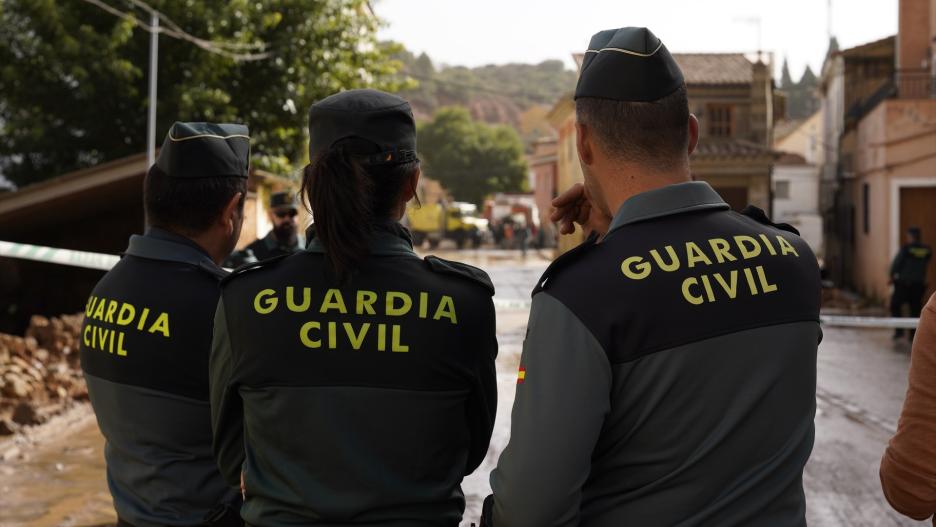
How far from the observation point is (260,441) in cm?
248

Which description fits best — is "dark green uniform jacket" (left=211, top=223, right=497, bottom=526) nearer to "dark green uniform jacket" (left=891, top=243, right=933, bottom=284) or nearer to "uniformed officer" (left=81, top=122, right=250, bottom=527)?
"uniformed officer" (left=81, top=122, right=250, bottom=527)

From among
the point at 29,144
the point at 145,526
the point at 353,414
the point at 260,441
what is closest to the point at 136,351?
the point at 145,526

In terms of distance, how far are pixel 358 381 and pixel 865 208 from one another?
26793 mm

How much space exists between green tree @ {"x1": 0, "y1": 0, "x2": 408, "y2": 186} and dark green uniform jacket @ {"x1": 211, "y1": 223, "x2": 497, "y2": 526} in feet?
53.7

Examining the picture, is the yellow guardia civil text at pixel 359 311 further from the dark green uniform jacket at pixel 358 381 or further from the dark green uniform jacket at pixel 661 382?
the dark green uniform jacket at pixel 661 382

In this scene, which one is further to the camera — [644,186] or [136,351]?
[136,351]

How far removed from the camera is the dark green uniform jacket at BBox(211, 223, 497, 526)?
2396mm

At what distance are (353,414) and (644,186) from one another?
79 centimetres

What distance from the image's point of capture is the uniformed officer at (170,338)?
2.93m

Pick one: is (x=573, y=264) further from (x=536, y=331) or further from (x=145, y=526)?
(x=145, y=526)

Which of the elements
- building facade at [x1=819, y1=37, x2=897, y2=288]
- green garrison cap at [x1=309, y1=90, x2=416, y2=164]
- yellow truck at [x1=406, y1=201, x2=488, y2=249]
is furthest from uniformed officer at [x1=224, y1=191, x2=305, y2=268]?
yellow truck at [x1=406, y1=201, x2=488, y2=249]

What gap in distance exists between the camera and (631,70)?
227cm

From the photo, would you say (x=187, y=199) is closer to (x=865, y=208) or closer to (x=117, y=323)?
(x=117, y=323)

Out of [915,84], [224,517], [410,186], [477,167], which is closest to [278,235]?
[224,517]
